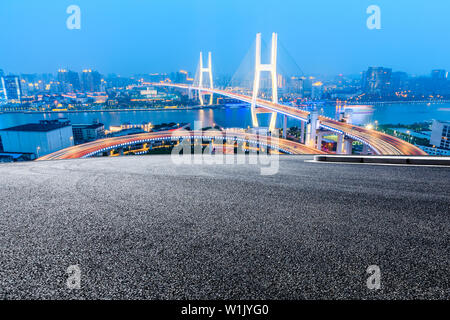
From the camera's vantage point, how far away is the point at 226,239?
2.98 ft

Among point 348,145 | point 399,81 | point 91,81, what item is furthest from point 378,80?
point 91,81

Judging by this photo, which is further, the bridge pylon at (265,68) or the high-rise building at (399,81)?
the high-rise building at (399,81)

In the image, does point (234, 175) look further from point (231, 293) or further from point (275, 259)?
point (231, 293)

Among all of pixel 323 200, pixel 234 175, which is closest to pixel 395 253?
pixel 323 200

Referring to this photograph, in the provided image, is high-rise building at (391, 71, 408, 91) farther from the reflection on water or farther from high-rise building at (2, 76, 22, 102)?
high-rise building at (2, 76, 22, 102)

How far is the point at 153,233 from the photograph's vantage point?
964mm

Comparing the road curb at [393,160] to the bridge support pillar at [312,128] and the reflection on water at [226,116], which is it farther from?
the reflection on water at [226,116]

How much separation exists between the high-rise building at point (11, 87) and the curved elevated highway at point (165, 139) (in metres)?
10.4

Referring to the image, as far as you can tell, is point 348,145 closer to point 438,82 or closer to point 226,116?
point 438,82

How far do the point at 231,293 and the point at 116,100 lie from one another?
30909 mm

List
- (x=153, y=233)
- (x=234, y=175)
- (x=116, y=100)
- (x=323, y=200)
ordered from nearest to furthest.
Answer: (x=153, y=233) < (x=323, y=200) < (x=234, y=175) < (x=116, y=100)

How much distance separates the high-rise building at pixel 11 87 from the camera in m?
18.5

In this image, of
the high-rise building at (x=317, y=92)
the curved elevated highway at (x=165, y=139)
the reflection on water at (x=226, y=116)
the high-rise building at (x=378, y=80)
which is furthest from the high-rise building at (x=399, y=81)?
the curved elevated highway at (x=165, y=139)

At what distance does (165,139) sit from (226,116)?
9928mm
